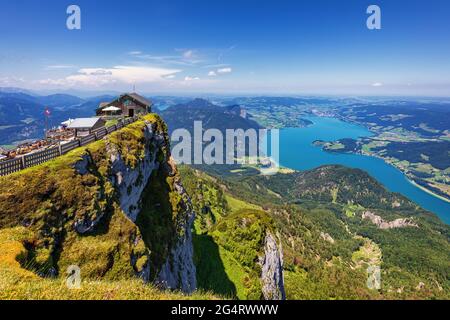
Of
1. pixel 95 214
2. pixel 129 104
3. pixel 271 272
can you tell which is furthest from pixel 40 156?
pixel 271 272

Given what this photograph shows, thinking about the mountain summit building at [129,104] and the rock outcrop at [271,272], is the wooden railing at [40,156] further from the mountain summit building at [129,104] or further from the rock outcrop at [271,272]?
the rock outcrop at [271,272]

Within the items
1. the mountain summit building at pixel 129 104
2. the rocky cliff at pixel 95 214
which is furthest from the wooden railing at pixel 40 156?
the mountain summit building at pixel 129 104

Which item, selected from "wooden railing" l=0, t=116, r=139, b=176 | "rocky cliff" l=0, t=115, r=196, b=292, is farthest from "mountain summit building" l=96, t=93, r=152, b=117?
"wooden railing" l=0, t=116, r=139, b=176

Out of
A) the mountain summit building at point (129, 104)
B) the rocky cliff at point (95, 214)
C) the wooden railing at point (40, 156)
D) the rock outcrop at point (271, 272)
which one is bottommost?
the rock outcrop at point (271, 272)

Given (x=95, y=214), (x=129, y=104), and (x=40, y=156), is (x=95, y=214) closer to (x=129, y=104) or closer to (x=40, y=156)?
(x=40, y=156)

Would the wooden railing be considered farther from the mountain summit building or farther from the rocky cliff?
the mountain summit building

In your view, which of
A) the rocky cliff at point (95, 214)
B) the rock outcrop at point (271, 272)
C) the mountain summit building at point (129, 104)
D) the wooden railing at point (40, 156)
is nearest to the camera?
the rocky cliff at point (95, 214)
